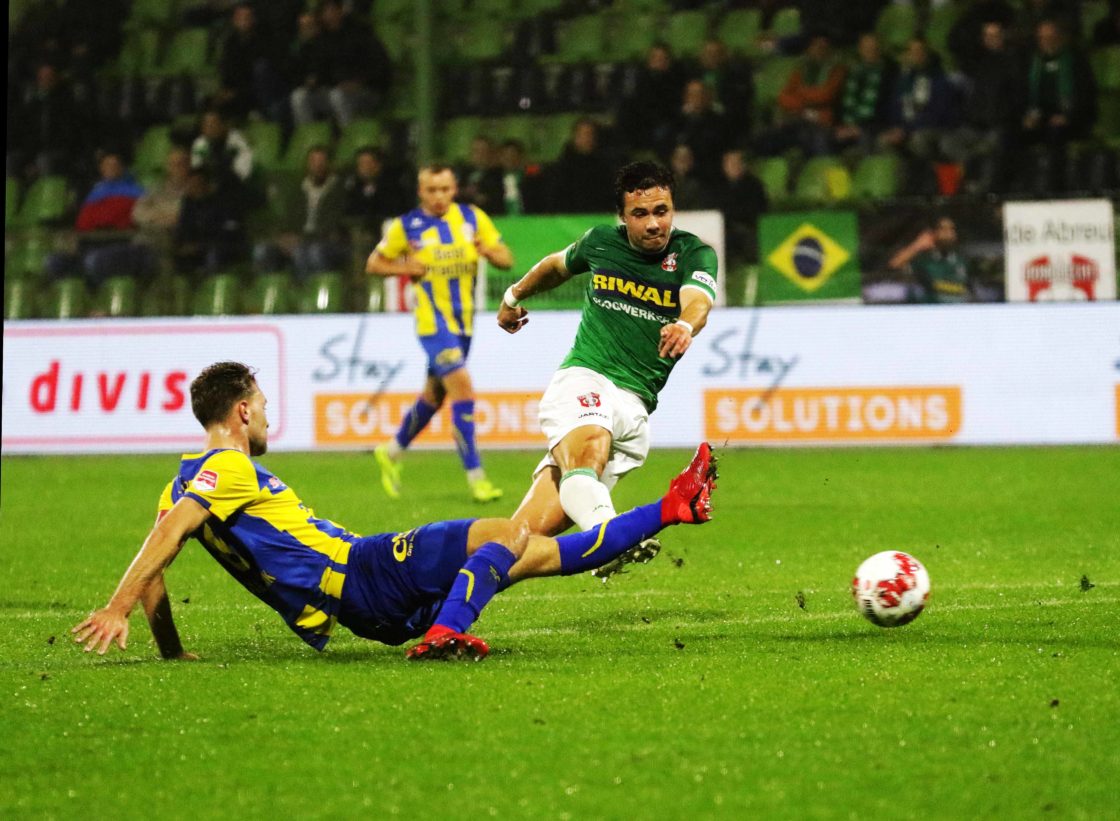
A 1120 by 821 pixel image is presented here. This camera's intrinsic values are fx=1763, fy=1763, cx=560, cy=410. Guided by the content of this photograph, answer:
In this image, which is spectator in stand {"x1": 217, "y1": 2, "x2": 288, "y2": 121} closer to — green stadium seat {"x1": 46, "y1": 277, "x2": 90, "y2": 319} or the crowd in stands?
the crowd in stands

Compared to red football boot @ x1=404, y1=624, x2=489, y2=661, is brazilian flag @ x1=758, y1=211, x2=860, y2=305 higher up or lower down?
higher up

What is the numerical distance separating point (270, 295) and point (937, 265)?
5.79 m

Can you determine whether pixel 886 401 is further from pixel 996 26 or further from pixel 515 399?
pixel 996 26

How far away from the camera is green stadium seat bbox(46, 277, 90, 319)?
15734 millimetres

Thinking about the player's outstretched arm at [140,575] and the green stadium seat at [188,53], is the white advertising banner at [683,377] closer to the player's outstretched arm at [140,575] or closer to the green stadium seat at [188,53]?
the green stadium seat at [188,53]

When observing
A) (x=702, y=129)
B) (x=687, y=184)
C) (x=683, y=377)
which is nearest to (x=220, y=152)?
(x=702, y=129)

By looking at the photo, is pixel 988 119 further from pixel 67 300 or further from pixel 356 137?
pixel 67 300

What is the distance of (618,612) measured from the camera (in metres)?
7.11

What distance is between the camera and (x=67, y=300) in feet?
51.7

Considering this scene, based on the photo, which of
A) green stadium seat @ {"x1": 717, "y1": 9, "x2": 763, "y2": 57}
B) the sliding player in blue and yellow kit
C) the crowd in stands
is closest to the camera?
the sliding player in blue and yellow kit

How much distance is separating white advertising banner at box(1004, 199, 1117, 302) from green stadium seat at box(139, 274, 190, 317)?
23.4 feet

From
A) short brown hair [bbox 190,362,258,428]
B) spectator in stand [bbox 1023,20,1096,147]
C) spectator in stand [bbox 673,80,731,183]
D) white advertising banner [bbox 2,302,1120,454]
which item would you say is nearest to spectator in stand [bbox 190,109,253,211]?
white advertising banner [bbox 2,302,1120,454]

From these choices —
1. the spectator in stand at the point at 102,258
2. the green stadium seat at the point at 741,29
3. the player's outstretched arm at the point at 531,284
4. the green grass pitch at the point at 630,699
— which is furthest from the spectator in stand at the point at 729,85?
the player's outstretched arm at the point at 531,284

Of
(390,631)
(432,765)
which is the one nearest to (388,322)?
(390,631)
